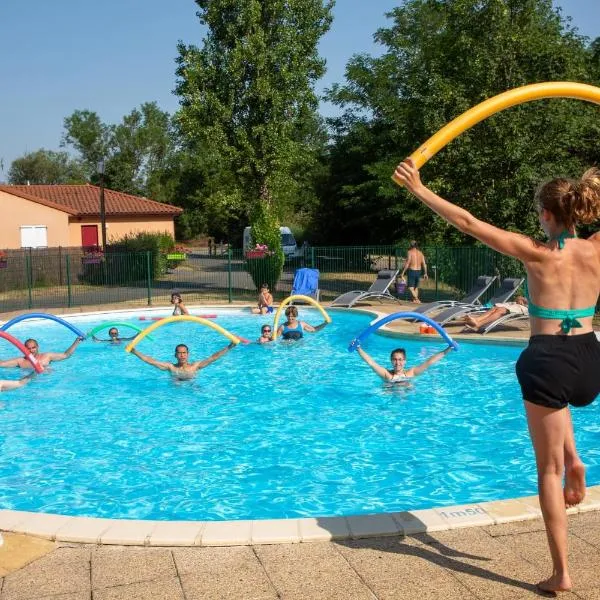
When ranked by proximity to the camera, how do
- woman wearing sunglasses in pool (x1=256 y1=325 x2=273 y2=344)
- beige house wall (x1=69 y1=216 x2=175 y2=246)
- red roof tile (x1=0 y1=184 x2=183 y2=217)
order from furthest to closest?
red roof tile (x1=0 y1=184 x2=183 y2=217)
beige house wall (x1=69 y1=216 x2=175 y2=246)
woman wearing sunglasses in pool (x1=256 y1=325 x2=273 y2=344)

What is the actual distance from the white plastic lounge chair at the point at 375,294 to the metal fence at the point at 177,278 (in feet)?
5.98

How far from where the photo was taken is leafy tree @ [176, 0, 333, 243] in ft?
91.5

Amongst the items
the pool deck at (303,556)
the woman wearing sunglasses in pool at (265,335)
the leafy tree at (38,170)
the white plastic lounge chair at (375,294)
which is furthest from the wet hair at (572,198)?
the leafy tree at (38,170)

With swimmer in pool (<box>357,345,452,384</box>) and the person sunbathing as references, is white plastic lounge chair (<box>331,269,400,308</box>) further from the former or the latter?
swimmer in pool (<box>357,345,452,384</box>)

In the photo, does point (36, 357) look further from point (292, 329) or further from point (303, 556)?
point (303, 556)

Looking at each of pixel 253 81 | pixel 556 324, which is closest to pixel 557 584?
pixel 556 324

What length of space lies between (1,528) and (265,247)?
847 inches

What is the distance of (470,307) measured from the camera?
16.7 m

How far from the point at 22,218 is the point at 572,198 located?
3548cm

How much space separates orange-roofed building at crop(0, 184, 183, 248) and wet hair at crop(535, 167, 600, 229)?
31.5 m

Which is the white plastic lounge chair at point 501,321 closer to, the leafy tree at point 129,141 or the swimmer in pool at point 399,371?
the swimmer in pool at point 399,371

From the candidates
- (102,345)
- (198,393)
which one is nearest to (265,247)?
(102,345)

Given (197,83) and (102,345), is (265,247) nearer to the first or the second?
(197,83)

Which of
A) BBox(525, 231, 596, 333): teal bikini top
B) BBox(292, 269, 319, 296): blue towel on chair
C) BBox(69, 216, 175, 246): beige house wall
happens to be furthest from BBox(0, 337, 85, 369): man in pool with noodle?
BBox(69, 216, 175, 246): beige house wall
